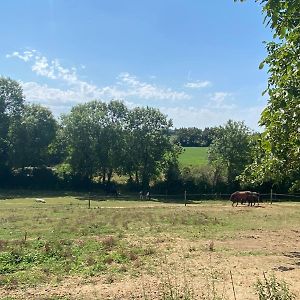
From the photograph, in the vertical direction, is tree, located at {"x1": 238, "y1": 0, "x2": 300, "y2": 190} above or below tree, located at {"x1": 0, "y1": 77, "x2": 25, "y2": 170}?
below

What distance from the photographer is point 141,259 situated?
1441cm

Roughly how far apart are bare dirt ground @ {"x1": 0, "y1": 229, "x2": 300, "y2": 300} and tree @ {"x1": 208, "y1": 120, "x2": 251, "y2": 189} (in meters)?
41.3

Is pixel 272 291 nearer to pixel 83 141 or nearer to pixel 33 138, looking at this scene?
pixel 83 141

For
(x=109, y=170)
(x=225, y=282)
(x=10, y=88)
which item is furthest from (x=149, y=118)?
(x=225, y=282)

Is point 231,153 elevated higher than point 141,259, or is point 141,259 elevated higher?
point 231,153

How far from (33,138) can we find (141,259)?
53.2 metres

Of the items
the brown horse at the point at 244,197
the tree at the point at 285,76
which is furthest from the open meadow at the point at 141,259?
the brown horse at the point at 244,197

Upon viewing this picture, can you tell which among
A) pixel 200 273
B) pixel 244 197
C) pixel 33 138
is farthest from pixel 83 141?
pixel 200 273

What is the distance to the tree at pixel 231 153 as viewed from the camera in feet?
197

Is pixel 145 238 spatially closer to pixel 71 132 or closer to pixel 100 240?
pixel 100 240

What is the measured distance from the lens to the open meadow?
35.5 ft

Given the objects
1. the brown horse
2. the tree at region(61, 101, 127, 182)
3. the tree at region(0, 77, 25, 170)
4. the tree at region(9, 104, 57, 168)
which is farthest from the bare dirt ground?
the tree at region(0, 77, 25, 170)

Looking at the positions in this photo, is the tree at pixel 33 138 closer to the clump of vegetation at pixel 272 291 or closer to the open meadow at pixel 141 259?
the open meadow at pixel 141 259

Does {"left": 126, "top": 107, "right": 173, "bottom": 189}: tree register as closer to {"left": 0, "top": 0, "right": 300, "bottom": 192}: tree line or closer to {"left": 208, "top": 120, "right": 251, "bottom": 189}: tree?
{"left": 0, "top": 0, "right": 300, "bottom": 192}: tree line
